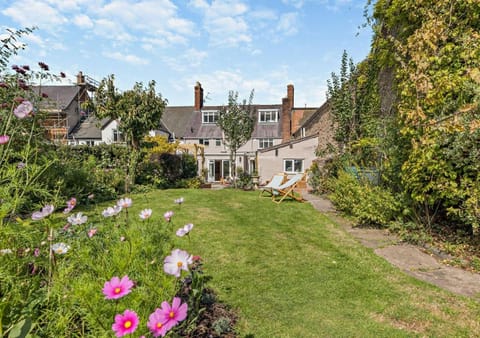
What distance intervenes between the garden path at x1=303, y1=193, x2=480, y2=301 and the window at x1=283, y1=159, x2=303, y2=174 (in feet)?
48.6

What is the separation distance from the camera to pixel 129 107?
11617 mm

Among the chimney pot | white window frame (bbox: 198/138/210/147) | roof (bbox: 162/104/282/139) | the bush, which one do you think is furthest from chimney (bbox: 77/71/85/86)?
the bush

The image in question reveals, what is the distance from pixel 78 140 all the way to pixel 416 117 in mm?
31878

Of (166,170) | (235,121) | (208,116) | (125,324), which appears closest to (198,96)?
(208,116)

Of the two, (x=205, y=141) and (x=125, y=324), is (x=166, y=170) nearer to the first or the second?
(x=125, y=324)

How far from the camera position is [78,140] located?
29.1m

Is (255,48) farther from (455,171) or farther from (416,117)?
(455,171)

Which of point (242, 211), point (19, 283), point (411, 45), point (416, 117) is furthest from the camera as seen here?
point (242, 211)

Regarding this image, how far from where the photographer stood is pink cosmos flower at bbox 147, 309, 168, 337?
927mm

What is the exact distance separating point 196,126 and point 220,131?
10.3 ft

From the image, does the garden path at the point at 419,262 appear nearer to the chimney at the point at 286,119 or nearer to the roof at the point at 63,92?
the chimney at the point at 286,119

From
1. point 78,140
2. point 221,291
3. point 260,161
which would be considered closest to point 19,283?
point 221,291

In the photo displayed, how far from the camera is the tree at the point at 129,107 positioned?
37.8 ft

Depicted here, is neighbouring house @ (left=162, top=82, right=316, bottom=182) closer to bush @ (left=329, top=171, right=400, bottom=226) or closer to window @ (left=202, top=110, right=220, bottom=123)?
window @ (left=202, top=110, right=220, bottom=123)
